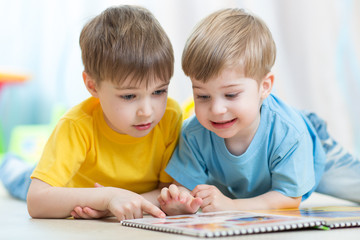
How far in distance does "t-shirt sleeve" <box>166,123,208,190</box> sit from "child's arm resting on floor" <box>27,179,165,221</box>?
18cm

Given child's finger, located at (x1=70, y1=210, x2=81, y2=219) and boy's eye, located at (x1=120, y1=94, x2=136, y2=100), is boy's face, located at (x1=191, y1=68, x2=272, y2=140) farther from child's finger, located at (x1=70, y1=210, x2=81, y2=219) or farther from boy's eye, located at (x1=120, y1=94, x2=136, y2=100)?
child's finger, located at (x1=70, y1=210, x2=81, y2=219)

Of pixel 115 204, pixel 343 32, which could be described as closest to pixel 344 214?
pixel 115 204

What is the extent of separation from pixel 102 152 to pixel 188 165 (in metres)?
0.20

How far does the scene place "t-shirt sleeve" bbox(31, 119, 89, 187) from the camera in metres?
1.02

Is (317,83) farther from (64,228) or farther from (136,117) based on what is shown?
(64,228)

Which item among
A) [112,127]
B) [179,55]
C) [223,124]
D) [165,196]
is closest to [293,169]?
[223,124]

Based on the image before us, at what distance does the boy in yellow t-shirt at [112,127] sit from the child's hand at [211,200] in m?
0.10

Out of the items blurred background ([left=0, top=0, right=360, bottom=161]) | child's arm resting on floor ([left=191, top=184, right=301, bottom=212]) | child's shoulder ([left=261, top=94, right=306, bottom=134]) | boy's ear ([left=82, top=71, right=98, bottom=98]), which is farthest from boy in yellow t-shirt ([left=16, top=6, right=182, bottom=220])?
blurred background ([left=0, top=0, right=360, bottom=161])

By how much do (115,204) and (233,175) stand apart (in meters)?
0.32

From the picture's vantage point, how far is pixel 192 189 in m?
1.12

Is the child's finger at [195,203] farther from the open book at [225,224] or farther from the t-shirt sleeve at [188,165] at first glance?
the t-shirt sleeve at [188,165]

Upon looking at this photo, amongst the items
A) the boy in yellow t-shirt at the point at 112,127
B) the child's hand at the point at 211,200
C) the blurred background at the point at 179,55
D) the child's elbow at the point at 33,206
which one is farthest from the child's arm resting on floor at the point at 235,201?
the blurred background at the point at 179,55

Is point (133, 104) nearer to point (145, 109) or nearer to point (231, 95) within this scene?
point (145, 109)

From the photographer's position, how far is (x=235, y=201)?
1.02m
